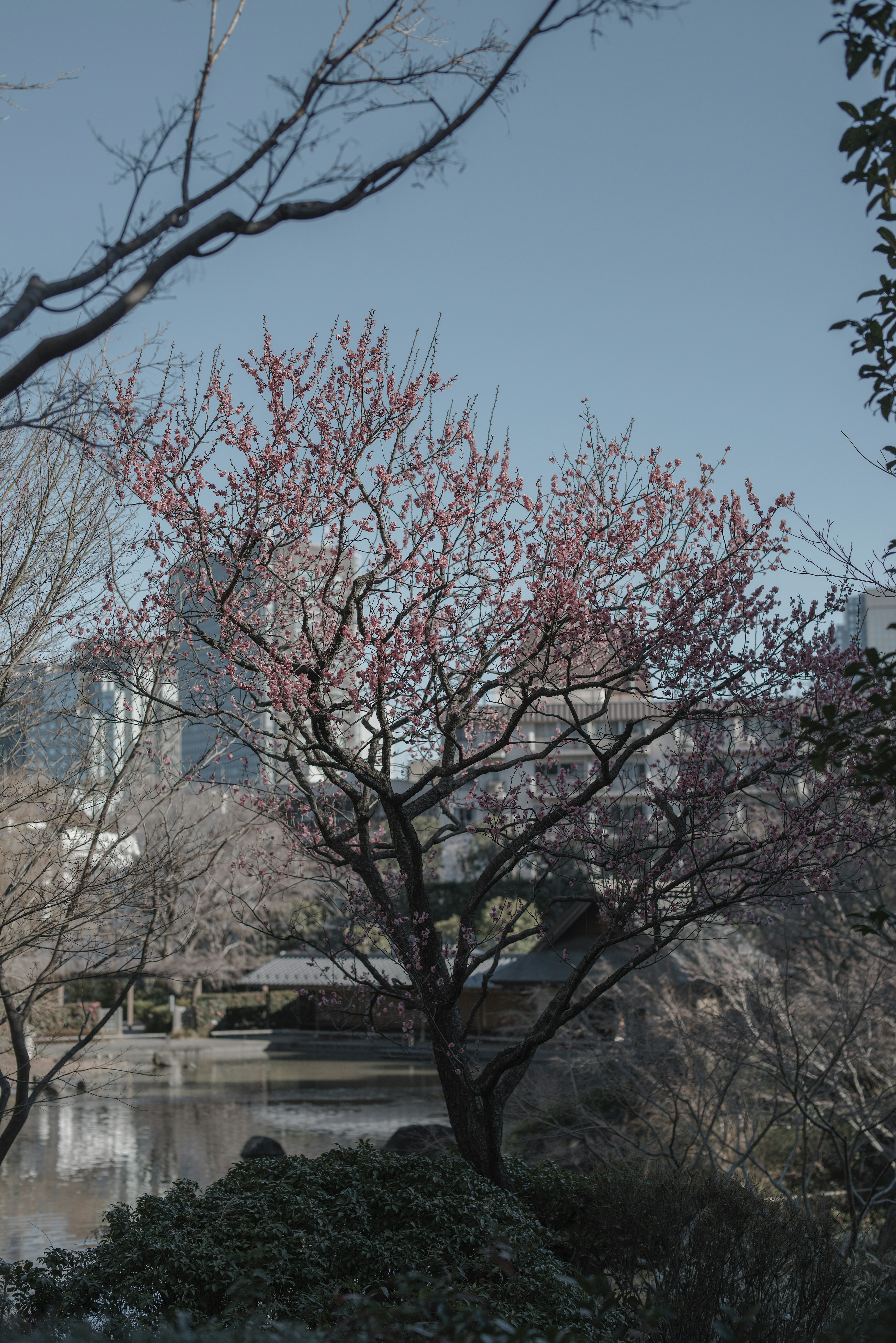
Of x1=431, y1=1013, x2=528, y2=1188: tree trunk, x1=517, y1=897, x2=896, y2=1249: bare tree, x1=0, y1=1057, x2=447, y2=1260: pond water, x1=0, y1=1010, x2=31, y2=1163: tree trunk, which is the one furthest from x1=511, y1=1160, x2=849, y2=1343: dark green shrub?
x1=0, y1=1010, x2=31, y2=1163: tree trunk

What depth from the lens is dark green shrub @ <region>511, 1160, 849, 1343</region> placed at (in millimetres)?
5289

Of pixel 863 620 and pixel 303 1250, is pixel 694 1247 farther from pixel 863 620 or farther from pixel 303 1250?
pixel 863 620

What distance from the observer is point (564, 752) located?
23.9m

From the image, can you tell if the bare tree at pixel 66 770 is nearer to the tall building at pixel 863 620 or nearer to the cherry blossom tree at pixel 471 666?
the cherry blossom tree at pixel 471 666

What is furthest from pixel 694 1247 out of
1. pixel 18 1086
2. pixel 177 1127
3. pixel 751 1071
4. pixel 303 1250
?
pixel 177 1127

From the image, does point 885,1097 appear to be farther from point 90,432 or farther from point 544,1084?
point 90,432

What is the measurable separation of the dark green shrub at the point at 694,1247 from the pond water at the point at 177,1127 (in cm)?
306

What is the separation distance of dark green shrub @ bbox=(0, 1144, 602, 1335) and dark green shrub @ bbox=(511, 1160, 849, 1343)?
0.68 meters

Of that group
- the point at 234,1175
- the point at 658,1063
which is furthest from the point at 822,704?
the point at 658,1063

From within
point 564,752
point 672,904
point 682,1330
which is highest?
point 564,752

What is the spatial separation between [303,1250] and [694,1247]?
214 cm

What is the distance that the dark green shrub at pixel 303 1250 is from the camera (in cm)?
475

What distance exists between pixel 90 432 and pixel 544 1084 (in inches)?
388

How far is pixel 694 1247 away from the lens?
18.9 ft
